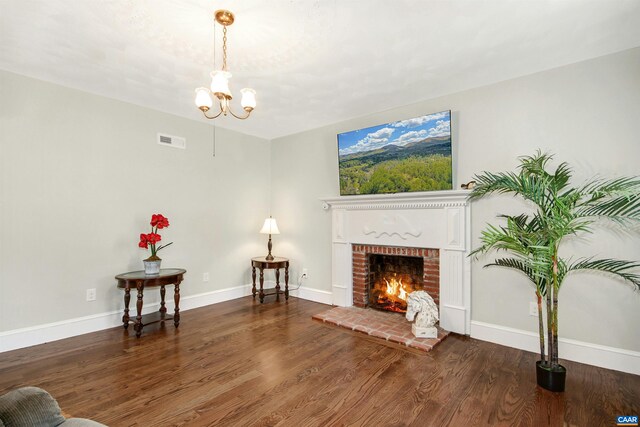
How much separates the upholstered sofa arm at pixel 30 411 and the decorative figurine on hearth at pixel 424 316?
2.73 metres

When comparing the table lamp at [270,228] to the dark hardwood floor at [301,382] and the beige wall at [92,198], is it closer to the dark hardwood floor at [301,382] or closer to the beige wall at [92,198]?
the beige wall at [92,198]

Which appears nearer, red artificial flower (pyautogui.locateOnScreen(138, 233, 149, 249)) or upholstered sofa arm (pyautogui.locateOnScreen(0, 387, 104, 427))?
upholstered sofa arm (pyautogui.locateOnScreen(0, 387, 104, 427))

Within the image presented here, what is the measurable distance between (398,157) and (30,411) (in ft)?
11.4

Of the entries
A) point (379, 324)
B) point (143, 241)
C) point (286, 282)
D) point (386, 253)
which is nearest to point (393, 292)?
point (386, 253)

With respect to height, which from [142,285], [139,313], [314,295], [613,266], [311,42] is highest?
[311,42]

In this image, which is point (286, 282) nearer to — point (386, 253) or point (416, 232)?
point (386, 253)

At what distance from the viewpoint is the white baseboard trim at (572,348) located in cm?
250

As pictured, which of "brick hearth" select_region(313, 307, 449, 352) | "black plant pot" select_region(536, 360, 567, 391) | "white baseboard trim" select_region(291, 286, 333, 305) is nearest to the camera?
"black plant pot" select_region(536, 360, 567, 391)

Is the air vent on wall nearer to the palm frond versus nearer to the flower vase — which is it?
the flower vase

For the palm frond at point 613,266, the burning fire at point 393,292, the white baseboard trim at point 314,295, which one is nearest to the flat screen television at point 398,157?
the burning fire at point 393,292

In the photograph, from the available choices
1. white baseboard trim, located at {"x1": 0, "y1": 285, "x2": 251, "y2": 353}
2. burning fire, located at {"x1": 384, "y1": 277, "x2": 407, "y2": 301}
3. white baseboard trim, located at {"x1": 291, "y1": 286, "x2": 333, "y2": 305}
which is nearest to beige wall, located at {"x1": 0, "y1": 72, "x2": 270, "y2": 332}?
white baseboard trim, located at {"x1": 0, "y1": 285, "x2": 251, "y2": 353}

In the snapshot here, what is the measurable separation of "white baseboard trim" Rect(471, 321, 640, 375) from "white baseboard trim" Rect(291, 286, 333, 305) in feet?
6.20

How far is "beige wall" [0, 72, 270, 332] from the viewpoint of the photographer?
2939mm

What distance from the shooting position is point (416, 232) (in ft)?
11.8
